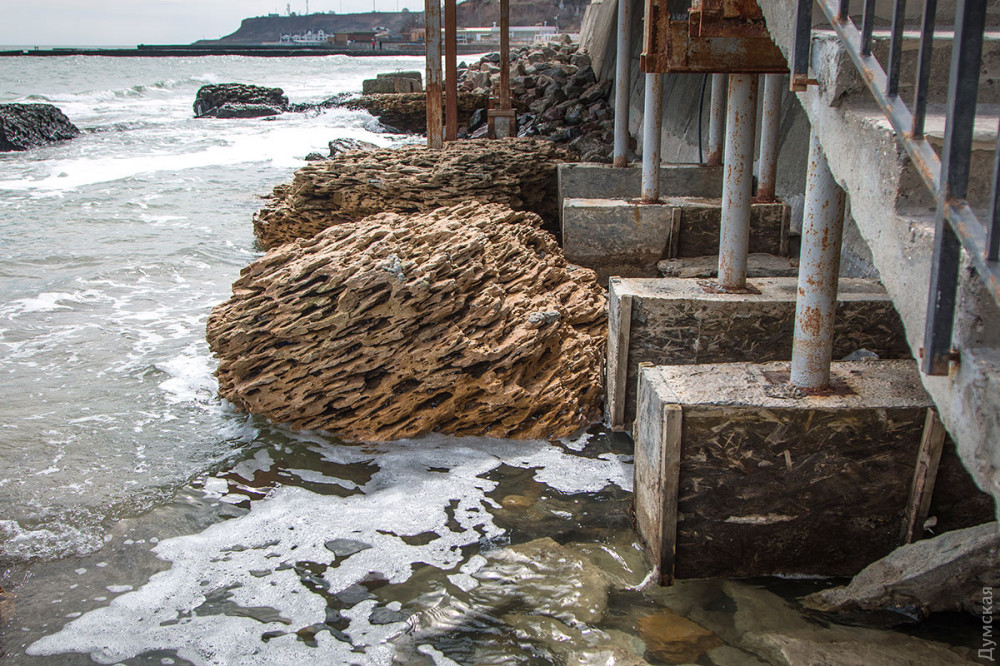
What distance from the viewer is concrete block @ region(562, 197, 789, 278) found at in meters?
6.32

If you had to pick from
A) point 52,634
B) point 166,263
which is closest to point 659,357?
point 52,634

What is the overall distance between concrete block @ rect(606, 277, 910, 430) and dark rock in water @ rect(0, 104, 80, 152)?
2262 cm

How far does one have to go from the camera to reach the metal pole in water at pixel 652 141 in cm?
646

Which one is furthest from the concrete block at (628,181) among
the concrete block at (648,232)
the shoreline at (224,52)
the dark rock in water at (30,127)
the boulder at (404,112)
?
the shoreline at (224,52)

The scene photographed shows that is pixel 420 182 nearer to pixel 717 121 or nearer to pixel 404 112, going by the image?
pixel 717 121

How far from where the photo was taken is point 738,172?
14.3ft

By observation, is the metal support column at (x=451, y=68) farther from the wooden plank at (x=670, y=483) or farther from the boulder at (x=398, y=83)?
the boulder at (x=398, y=83)

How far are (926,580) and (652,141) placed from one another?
4473 mm

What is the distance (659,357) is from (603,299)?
1.43 meters

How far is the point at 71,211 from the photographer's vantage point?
1348cm

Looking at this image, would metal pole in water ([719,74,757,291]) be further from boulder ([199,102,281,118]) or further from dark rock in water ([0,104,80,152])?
boulder ([199,102,281,118])

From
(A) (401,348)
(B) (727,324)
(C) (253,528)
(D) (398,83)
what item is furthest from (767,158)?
(D) (398,83)

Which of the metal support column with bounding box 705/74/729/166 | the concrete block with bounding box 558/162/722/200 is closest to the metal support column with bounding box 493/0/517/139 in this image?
the concrete block with bounding box 558/162/722/200

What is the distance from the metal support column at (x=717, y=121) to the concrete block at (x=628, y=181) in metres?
0.23
